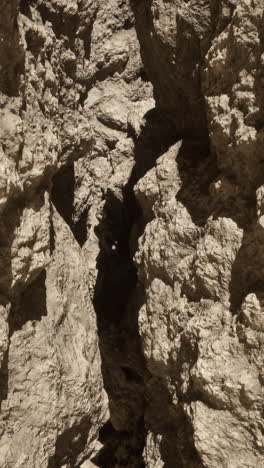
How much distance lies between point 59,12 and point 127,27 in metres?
0.90

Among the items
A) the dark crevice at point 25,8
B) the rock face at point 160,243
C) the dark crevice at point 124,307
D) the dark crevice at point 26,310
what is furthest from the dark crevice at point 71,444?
the dark crevice at point 25,8

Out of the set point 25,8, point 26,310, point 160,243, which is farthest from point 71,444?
point 25,8

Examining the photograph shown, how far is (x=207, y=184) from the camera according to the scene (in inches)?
74.2

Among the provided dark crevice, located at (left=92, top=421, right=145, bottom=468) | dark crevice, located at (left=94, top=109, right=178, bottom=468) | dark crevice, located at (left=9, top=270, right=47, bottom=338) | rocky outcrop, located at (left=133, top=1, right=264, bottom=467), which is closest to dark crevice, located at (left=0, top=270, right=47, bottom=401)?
dark crevice, located at (left=9, top=270, right=47, bottom=338)

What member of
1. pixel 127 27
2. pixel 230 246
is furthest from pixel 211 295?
pixel 127 27

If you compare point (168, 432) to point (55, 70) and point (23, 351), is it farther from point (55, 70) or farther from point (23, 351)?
point (55, 70)

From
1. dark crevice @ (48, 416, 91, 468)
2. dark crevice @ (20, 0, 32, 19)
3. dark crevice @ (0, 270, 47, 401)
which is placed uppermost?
dark crevice @ (20, 0, 32, 19)

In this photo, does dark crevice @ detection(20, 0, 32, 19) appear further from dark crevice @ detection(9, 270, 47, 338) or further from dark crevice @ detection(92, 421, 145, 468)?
dark crevice @ detection(92, 421, 145, 468)

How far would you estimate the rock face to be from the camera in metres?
1.56

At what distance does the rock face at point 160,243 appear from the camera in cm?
156

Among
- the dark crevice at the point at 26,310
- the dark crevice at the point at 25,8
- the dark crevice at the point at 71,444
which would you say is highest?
the dark crevice at the point at 25,8

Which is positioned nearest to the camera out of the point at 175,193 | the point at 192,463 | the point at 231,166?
the point at 231,166

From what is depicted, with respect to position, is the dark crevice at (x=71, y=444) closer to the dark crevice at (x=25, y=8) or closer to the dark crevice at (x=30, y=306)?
the dark crevice at (x=30, y=306)

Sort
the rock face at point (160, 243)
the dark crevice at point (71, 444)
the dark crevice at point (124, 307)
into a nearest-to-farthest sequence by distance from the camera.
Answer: the rock face at point (160, 243), the dark crevice at point (71, 444), the dark crevice at point (124, 307)
